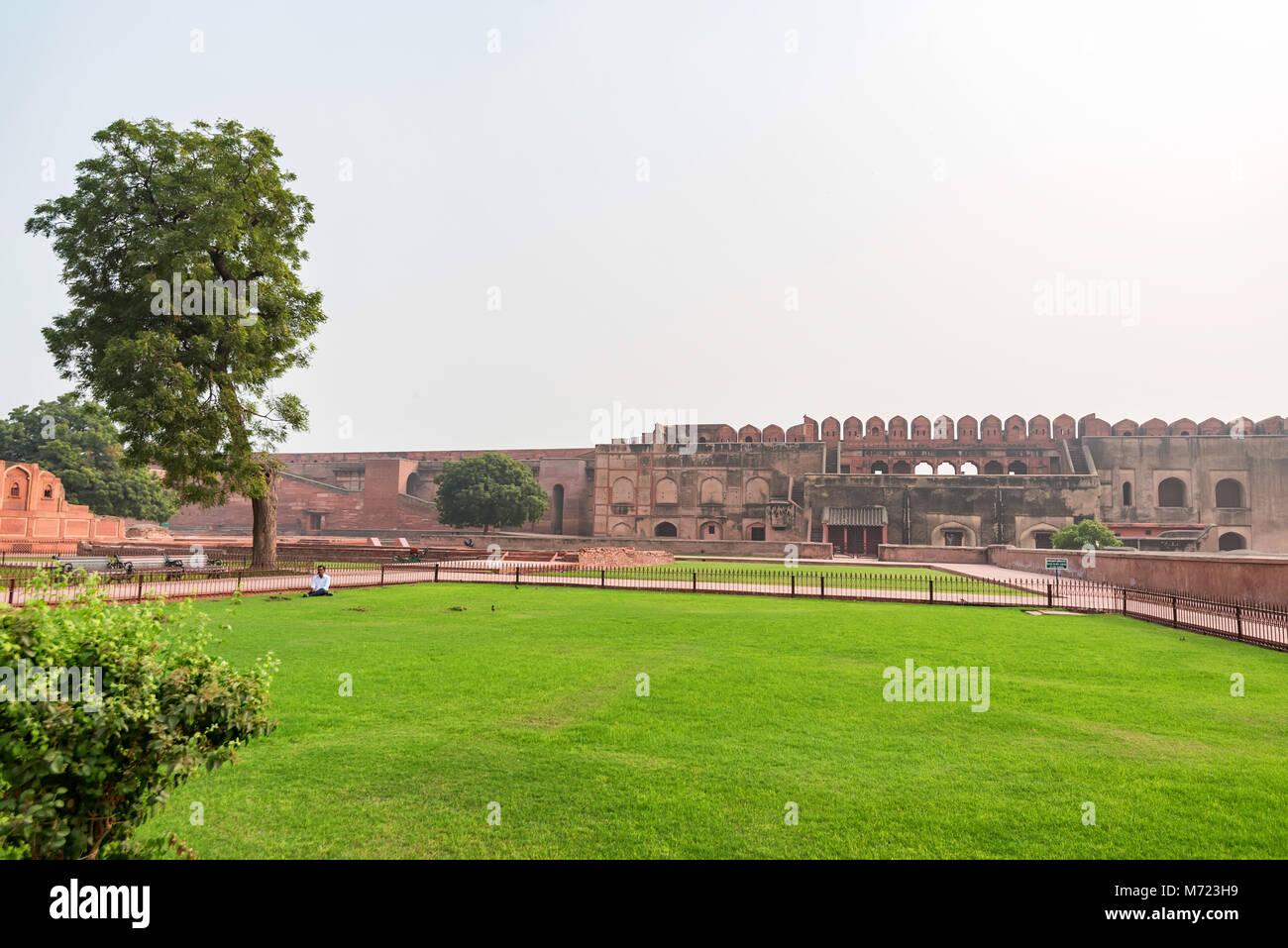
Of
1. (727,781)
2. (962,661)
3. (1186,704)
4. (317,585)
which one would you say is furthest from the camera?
(317,585)

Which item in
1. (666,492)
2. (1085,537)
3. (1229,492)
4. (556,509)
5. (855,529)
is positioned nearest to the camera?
(1085,537)

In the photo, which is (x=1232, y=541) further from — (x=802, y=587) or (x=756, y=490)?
(x=802, y=587)

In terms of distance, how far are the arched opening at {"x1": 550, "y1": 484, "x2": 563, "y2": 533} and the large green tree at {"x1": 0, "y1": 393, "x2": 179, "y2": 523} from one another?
22531 millimetres

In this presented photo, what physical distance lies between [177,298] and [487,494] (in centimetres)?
2549

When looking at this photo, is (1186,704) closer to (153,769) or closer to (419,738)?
(419,738)

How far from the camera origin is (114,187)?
55.6 ft

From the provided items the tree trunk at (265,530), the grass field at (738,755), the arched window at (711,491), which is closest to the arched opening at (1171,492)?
the arched window at (711,491)

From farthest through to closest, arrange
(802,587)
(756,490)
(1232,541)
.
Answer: (756,490)
(1232,541)
(802,587)

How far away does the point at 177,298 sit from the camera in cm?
1659

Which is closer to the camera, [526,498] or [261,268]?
[261,268]

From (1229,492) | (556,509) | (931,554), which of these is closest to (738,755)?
(931,554)

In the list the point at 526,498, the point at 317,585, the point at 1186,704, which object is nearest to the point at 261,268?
the point at 317,585

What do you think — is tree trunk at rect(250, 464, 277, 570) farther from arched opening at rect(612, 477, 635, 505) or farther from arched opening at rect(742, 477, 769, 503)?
arched opening at rect(742, 477, 769, 503)
